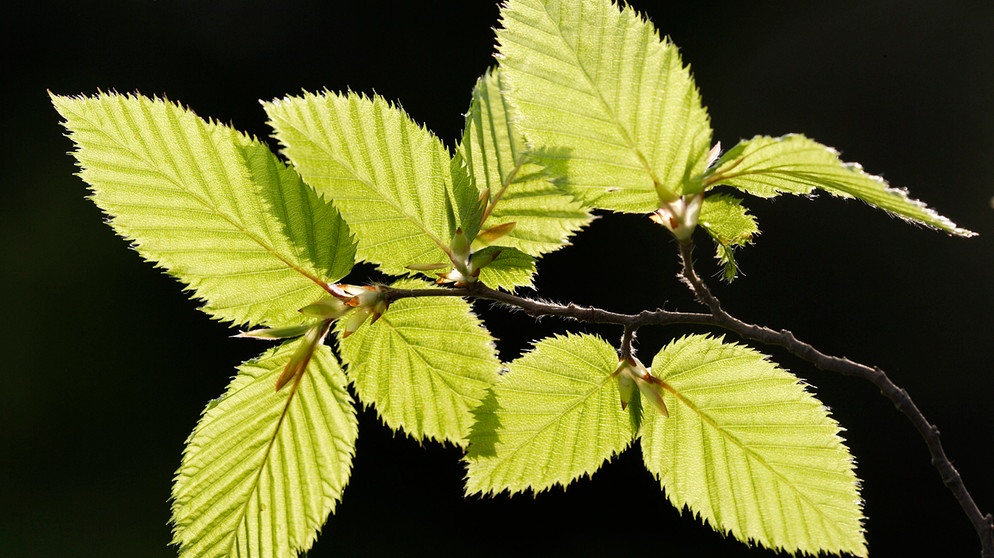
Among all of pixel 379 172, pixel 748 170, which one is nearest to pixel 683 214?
pixel 748 170

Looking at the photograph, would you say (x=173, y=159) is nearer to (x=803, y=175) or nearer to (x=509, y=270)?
(x=509, y=270)

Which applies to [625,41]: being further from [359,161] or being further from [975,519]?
[975,519]

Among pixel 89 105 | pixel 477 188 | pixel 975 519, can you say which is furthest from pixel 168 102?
pixel 975 519

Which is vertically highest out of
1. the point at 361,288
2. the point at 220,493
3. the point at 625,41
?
the point at 625,41

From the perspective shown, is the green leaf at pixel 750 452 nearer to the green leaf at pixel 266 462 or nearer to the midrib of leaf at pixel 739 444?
the midrib of leaf at pixel 739 444

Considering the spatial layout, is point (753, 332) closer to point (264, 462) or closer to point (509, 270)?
point (509, 270)

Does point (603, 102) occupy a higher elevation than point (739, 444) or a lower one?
higher
